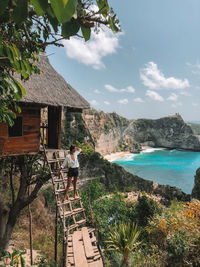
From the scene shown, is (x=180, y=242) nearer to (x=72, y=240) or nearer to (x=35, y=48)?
(x=72, y=240)

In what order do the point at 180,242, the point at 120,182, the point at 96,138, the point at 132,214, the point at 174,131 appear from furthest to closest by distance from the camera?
the point at 174,131, the point at 96,138, the point at 120,182, the point at 132,214, the point at 180,242

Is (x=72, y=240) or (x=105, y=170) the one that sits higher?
(x=72, y=240)

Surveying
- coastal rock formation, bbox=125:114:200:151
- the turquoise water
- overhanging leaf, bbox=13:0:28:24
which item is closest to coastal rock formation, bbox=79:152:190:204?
the turquoise water

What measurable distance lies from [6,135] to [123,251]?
5589 mm

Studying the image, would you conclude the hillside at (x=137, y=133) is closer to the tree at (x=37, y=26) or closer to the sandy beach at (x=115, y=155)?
the sandy beach at (x=115, y=155)

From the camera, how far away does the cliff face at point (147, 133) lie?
218ft

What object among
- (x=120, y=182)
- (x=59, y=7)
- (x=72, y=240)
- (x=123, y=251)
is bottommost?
(x=120, y=182)

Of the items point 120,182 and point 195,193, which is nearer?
point 195,193

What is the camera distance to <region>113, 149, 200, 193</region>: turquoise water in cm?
4388

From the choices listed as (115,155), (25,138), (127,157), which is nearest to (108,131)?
(115,155)

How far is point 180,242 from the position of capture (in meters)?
6.16

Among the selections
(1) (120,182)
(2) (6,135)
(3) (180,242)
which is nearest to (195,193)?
(1) (120,182)

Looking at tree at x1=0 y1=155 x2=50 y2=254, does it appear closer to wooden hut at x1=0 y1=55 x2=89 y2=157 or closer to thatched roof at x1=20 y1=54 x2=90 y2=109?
wooden hut at x1=0 y1=55 x2=89 y2=157

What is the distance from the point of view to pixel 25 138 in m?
5.27
